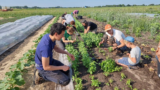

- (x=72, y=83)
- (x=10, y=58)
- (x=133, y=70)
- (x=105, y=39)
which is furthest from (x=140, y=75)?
(x=10, y=58)

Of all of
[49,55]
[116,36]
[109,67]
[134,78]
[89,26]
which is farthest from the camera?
[89,26]

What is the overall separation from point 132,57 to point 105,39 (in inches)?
76.4

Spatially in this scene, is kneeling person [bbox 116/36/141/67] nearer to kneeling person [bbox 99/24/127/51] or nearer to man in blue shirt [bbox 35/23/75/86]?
kneeling person [bbox 99/24/127/51]

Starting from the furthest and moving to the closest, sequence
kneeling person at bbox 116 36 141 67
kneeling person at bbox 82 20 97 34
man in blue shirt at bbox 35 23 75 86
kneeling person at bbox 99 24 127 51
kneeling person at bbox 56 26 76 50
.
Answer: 1. kneeling person at bbox 82 20 97 34
2. kneeling person at bbox 56 26 76 50
3. kneeling person at bbox 99 24 127 51
4. kneeling person at bbox 116 36 141 67
5. man in blue shirt at bbox 35 23 75 86

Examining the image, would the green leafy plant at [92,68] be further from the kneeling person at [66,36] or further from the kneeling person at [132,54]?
A: the kneeling person at [66,36]

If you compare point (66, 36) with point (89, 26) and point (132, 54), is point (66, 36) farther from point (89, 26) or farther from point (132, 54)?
point (132, 54)

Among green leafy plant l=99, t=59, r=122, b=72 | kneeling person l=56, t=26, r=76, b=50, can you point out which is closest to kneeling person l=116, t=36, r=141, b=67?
green leafy plant l=99, t=59, r=122, b=72

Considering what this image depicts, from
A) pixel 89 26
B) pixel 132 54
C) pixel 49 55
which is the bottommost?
pixel 132 54

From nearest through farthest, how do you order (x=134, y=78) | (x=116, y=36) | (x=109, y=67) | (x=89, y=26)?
1. (x=134, y=78)
2. (x=109, y=67)
3. (x=116, y=36)
4. (x=89, y=26)

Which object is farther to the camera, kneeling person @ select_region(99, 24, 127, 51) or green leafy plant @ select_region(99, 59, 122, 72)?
kneeling person @ select_region(99, 24, 127, 51)

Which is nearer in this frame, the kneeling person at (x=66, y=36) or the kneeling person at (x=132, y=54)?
the kneeling person at (x=132, y=54)

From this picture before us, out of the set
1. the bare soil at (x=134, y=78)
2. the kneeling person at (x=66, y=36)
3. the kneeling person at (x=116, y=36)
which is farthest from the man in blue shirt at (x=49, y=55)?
the kneeling person at (x=116, y=36)

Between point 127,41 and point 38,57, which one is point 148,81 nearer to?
point 127,41

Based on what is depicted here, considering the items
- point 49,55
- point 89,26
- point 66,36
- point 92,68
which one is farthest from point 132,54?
point 89,26
